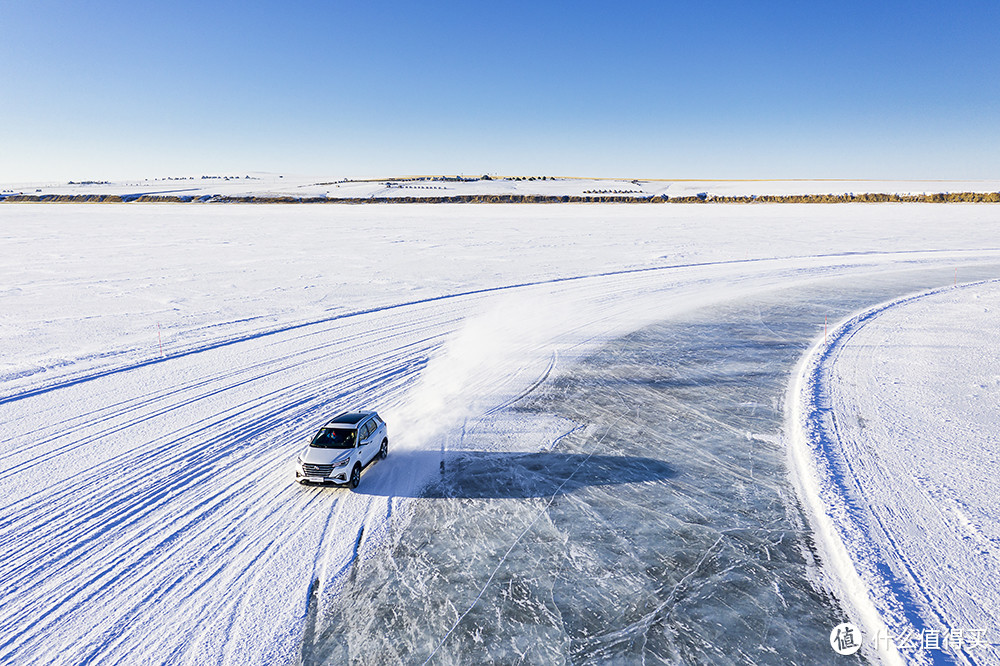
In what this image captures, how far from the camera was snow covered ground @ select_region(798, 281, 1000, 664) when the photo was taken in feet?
26.6

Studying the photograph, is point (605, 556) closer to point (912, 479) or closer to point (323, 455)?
point (323, 455)

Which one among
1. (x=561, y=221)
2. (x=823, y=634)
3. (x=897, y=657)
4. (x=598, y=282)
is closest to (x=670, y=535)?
(x=823, y=634)

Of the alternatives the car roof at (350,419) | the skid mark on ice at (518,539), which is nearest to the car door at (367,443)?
the car roof at (350,419)

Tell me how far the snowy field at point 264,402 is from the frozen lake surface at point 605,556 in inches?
10.2

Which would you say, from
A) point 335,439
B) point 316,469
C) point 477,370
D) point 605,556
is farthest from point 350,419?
point 477,370

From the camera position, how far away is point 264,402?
624 inches

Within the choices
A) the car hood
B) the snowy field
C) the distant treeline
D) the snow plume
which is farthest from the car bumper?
the distant treeline

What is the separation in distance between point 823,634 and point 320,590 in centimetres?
732

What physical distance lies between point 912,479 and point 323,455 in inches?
481

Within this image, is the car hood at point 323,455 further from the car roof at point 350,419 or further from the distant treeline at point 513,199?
the distant treeline at point 513,199

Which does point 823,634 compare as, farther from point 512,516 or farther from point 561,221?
point 561,221

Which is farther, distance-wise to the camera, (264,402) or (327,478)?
(264,402)

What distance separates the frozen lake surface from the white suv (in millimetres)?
1603

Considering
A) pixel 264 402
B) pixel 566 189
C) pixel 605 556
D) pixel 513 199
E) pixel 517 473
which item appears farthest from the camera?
pixel 566 189
